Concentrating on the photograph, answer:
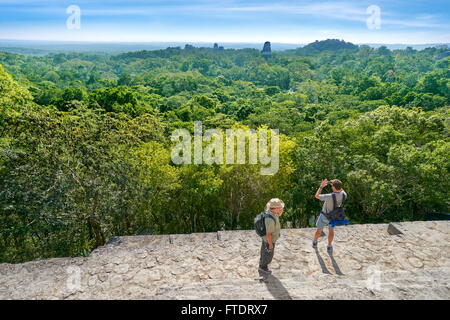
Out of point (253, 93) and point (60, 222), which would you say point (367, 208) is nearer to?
point (60, 222)

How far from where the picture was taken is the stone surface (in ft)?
17.2

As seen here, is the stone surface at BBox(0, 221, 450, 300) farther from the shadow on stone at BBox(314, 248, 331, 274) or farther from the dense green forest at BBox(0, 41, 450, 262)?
the dense green forest at BBox(0, 41, 450, 262)

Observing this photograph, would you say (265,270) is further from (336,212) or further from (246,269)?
(336,212)

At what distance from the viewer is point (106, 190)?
1028 centimetres

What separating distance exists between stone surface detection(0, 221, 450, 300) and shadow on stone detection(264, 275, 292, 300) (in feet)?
0.05

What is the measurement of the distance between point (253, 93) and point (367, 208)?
66818mm

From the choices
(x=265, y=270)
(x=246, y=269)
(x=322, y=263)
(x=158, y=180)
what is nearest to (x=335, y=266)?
(x=322, y=263)

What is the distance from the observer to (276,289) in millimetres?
5391

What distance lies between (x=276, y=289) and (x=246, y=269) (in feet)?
4.63

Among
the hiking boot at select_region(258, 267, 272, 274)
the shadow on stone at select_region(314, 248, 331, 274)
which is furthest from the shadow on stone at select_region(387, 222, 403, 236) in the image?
the hiking boot at select_region(258, 267, 272, 274)

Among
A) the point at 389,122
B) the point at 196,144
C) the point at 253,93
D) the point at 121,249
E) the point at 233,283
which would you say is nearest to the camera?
the point at 233,283

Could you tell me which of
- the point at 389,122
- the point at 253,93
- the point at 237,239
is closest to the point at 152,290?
the point at 237,239
